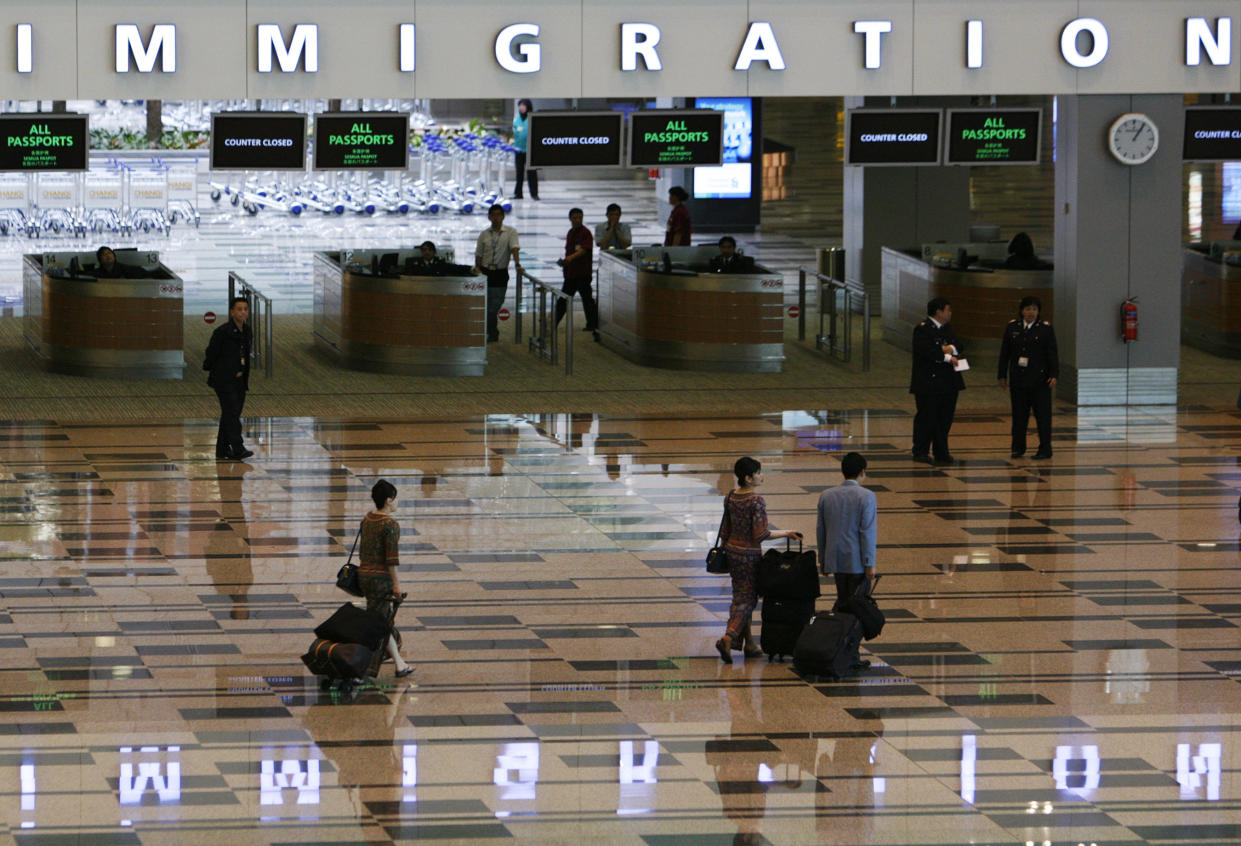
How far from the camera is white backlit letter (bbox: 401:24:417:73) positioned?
55.3 ft

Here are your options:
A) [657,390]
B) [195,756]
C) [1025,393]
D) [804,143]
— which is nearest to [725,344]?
[657,390]

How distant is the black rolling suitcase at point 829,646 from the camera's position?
9.73m

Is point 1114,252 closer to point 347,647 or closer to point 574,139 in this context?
point 574,139

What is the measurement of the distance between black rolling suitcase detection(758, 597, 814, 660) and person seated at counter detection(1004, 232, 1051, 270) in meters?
11.3

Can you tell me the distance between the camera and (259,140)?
17781 millimetres

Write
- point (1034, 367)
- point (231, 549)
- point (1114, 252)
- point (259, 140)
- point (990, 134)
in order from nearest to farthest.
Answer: point (231, 549)
point (1034, 367)
point (259, 140)
point (1114, 252)
point (990, 134)

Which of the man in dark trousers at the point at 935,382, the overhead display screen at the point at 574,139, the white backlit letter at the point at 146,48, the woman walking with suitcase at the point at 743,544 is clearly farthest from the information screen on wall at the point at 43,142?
the woman walking with suitcase at the point at 743,544

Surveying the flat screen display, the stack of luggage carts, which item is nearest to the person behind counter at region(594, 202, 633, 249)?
the flat screen display

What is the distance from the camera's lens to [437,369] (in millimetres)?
19328

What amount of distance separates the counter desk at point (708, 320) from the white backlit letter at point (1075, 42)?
3.42 metres

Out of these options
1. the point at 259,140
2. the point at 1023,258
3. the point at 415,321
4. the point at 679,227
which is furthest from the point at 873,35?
the point at 679,227

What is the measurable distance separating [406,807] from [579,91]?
1016 centimetres

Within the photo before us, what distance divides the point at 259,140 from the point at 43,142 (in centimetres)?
183

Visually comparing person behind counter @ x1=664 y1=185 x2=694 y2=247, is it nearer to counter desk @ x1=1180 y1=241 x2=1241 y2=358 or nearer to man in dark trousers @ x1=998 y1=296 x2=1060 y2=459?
counter desk @ x1=1180 y1=241 x2=1241 y2=358
